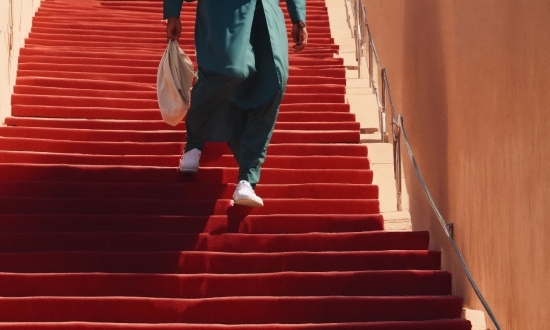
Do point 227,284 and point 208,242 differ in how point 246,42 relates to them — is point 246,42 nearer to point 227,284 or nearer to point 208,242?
point 208,242

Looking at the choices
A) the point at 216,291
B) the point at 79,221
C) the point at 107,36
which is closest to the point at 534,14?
the point at 216,291

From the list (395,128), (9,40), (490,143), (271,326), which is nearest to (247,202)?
(271,326)

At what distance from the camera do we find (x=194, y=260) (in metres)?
4.32

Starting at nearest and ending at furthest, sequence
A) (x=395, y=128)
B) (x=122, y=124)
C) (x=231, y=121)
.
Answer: (x=231, y=121) < (x=395, y=128) < (x=122, y=124)

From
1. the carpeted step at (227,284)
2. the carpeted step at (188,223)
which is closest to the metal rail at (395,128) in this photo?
the carpeted step at (227,284)

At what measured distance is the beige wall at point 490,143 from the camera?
3.32 meters

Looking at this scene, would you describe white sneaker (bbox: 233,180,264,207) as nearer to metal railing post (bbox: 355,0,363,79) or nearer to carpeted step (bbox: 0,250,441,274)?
carpeted step (bbox: 0,250,441,274)

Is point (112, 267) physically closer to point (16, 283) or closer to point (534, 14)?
point (16, 283)

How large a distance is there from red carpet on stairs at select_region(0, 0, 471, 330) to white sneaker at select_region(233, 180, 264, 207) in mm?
76

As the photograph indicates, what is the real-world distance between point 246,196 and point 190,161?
0.58 meters

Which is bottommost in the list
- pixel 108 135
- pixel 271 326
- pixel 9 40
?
pixel 271 326

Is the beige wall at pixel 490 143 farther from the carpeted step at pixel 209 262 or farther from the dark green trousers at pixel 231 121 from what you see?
the dark green trousers at pixel 231 121

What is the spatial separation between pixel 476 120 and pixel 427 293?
761 millimetres

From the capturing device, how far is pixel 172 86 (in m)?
4.86
